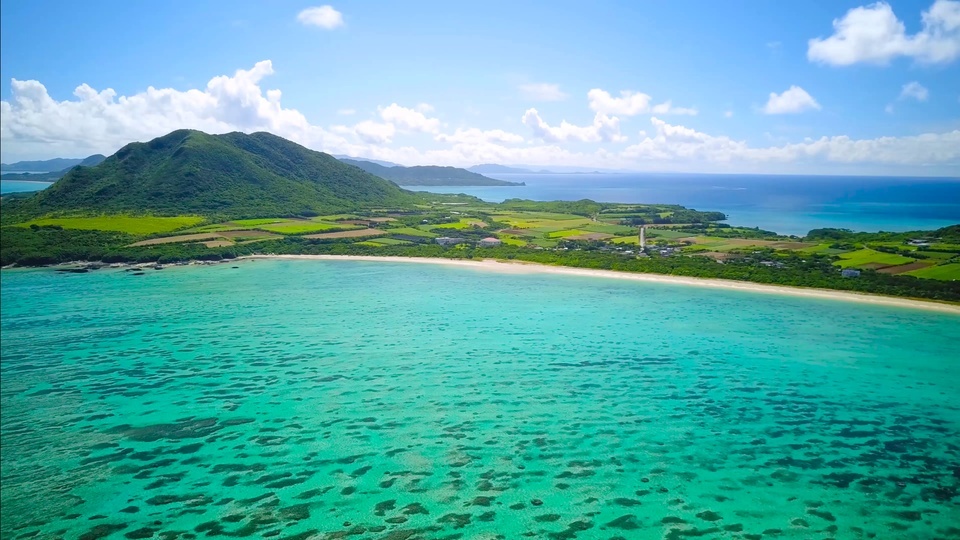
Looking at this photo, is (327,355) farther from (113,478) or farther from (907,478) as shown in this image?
(907,478)

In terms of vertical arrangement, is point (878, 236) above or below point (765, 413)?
above

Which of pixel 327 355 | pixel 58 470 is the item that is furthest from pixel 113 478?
pixel 327 355

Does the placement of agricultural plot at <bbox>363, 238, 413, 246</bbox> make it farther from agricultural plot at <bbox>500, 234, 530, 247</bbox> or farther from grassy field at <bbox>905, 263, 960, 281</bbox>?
grassy field at <bbox>905, 263, 960, 281</bbox>

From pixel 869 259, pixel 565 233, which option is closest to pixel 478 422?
pixel 869 259

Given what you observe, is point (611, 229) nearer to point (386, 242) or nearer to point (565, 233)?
point (565, 233)

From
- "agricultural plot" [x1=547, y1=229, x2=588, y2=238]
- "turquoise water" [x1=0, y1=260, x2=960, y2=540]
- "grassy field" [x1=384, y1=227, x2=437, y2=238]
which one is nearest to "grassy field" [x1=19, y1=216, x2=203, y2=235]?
"grassy field" [x1=384, y1=227, x2=437, y2=238]

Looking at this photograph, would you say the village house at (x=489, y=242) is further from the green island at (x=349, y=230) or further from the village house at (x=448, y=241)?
the village house at (x=448, y=241)
